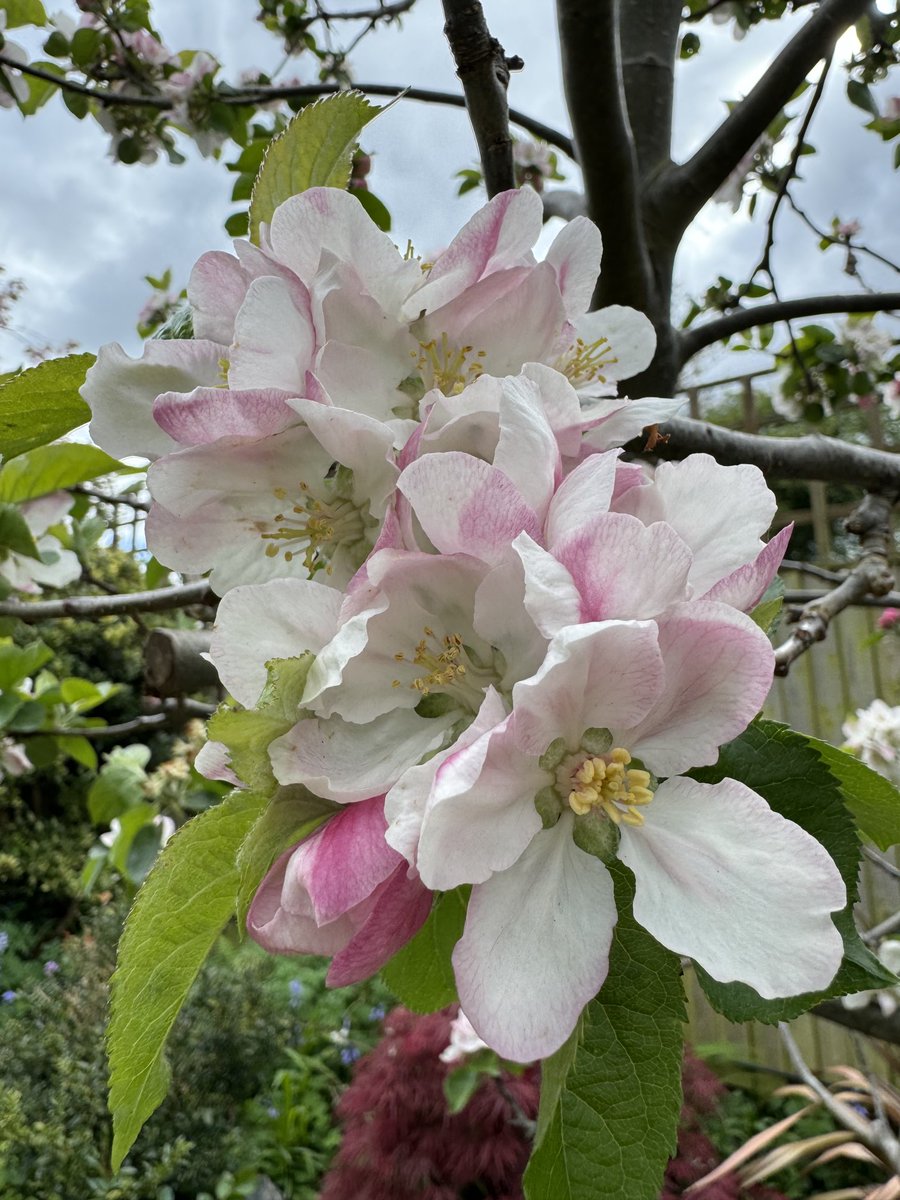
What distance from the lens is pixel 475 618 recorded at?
0.29 m

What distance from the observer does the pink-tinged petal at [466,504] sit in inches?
10.8

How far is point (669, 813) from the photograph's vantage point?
0.91 ft

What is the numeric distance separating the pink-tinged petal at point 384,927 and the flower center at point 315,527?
13 cm

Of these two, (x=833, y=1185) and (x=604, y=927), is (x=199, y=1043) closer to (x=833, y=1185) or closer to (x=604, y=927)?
(x=833, y=1185)

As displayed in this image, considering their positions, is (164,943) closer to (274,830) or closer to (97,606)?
(274,830)

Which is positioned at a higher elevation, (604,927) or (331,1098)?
(604,927)

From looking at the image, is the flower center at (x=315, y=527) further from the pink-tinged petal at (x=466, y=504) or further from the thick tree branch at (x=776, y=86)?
the thick tree branch at (x=776, y=86)

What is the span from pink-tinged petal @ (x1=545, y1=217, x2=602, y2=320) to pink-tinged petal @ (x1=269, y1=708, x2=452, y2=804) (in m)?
0.20

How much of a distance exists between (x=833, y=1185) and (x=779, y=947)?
152 inches

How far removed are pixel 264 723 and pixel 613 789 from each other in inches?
4.3

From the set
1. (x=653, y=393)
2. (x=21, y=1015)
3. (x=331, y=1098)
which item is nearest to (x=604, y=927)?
(x=653, y=393)

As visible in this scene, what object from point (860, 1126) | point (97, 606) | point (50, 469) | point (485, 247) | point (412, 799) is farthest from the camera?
point (860, 1126)

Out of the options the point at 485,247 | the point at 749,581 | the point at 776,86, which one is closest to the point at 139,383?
the point at 485,247

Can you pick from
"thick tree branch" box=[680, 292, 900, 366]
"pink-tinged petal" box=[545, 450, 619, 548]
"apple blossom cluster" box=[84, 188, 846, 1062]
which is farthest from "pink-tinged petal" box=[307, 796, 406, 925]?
"thick tree branch" box=[680, 292, 900, 366]
